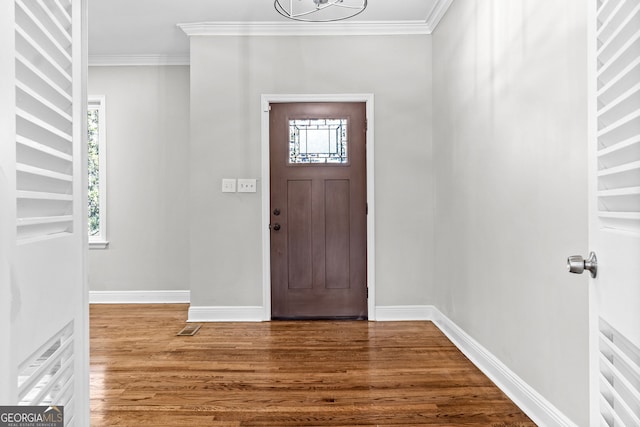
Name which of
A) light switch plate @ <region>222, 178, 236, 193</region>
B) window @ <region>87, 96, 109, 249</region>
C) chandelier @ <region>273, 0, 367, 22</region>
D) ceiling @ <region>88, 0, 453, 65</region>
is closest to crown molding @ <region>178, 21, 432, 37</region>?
ceiling @ <region>88, 0, 453, 65</region>

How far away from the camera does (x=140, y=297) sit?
466 centimetres

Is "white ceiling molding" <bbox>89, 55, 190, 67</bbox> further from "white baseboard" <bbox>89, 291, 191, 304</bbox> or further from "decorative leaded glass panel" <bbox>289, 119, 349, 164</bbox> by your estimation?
"white baseboard" <bbox>89, 291, 191, 304</bbox>

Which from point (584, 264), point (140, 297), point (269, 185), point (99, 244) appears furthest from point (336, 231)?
point (584, 264)

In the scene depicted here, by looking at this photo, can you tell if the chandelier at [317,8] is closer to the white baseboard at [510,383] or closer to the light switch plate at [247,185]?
the light switch plate at [247,185]

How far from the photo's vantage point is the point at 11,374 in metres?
0.69

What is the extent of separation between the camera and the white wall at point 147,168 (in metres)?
4.65

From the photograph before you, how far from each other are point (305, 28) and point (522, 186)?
8.50ft

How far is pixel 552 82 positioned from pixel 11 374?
2.13 metres

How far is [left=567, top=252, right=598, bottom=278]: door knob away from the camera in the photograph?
94 centimetres

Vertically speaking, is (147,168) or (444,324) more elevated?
(147,168)

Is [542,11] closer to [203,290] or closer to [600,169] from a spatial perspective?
[600,169]

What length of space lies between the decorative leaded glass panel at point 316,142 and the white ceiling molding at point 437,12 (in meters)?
1.13

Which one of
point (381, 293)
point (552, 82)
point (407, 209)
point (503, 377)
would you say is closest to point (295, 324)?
point (381, 293)

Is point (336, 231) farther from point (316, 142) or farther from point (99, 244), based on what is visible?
point (99, 244)
